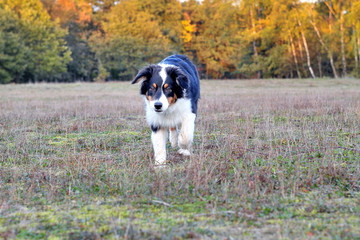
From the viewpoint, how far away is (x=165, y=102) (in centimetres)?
600

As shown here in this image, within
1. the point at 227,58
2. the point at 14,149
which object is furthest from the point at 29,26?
the point at 14,149

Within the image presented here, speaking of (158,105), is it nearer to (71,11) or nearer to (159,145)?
(159,145)

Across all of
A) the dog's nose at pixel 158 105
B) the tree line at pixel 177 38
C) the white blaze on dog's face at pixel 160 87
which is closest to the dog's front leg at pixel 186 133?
the white blaze on dog's face at pixel 160 87

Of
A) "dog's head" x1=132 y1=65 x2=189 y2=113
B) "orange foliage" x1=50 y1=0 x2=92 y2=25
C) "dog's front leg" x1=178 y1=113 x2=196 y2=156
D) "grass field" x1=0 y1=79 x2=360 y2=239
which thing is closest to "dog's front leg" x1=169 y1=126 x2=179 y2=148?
"grass field" x1=0 y1=79 x2=360 y2=239

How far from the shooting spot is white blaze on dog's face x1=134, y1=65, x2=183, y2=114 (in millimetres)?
6012

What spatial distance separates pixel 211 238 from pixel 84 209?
156 centimetres

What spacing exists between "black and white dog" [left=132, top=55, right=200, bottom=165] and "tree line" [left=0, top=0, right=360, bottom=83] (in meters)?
33.6

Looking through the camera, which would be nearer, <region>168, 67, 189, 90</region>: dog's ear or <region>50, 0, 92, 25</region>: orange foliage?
<region>168, 67, 189, 90</region>: dog's ear

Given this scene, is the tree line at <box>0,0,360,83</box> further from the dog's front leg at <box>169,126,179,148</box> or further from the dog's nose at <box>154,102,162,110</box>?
the dog's nose at <box>154,102,162,110</box>

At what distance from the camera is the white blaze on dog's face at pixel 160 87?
19.7 feet

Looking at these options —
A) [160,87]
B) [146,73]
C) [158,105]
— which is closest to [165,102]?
[158,105]

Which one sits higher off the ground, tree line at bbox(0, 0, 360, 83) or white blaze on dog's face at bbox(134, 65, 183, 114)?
tree line at bbox(0, 0, 360, 83)

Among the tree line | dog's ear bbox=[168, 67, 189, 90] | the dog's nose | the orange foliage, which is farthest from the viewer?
the orange foliage

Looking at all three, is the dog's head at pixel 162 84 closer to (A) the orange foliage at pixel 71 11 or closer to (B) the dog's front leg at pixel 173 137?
(B) the dog's front leg at pixel 173 137
